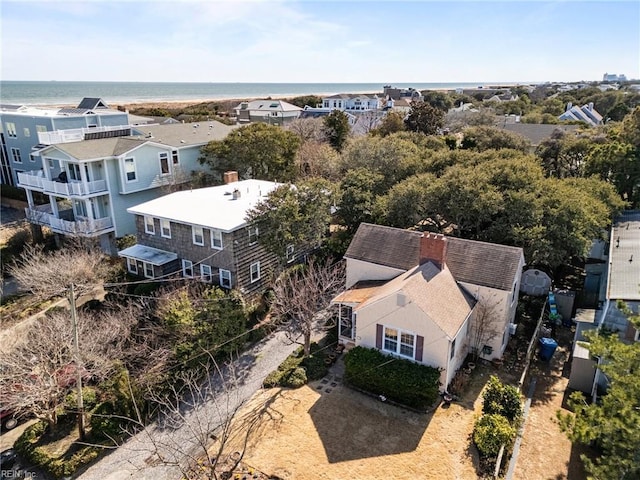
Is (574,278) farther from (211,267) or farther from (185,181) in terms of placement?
(185,181)

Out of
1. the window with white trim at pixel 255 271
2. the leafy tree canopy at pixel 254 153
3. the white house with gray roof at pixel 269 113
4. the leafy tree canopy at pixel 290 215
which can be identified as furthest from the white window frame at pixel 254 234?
the white house with gray roof at pixel 269 113

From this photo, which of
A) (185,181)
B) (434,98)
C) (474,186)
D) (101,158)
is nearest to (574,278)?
(474,186)

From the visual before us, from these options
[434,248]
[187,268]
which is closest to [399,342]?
[434,248]

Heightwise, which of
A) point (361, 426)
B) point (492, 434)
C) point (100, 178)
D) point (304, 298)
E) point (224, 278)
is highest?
point (100, 178)

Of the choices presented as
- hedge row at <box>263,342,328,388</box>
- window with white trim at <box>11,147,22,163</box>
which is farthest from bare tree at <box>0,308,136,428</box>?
window with white trim at <box>11,147,22,163</box>

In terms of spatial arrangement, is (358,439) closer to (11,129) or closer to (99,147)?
(99,147)

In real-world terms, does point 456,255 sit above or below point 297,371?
above

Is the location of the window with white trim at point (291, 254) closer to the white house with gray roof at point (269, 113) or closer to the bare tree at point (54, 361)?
the bare tree at point (54, 361)

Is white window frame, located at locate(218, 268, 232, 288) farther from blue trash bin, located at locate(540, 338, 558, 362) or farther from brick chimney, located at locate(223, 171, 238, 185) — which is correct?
blue trash bin, located at locate(540, 338, 558, 362)
